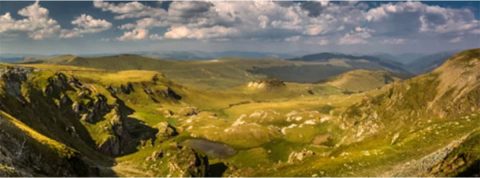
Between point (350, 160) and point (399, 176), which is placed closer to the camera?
point (399, 176)

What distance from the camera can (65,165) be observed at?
184 meters

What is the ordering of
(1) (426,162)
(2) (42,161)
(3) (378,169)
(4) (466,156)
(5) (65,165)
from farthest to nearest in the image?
(5) (65,165)
(2) (42,161)
(3) (378,169)
(1) (426,162)
(4) (466,156)

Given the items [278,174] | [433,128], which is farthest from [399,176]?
[278,174]

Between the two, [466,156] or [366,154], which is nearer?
[466,156]

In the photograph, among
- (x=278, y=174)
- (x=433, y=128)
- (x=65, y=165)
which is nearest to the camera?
(x=433, y=128)

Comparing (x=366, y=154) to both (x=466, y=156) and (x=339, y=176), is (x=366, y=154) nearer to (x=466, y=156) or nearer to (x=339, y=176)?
(x=339, y=176)

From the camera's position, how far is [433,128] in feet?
426

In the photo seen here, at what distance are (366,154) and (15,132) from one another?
112571mm

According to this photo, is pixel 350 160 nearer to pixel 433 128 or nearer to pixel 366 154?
pixel 366 154

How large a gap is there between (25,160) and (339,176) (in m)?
86.9

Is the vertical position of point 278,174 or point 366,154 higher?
point 366,154

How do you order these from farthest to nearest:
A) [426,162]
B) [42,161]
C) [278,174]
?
[42,161], [278,174], [426,162]

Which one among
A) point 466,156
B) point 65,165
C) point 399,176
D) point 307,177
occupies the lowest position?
point 65,165

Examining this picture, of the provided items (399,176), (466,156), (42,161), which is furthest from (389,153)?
(42,161)
